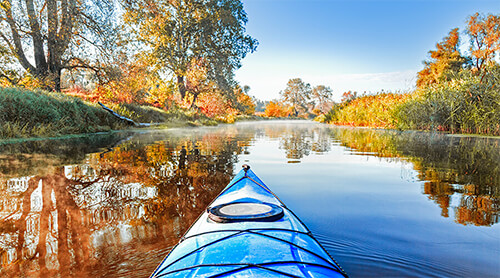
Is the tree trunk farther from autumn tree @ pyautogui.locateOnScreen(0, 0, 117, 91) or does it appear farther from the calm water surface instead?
the calm water surface

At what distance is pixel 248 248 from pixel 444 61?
31737mm

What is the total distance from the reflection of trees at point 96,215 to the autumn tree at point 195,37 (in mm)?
15444

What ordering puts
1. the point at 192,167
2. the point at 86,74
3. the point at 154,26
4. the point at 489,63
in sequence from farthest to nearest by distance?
the point at 154,26 < the point at 86,74 < the point at 489,63 < the point at 192,167

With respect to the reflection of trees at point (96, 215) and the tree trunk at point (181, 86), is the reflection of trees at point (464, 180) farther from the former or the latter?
the tree trunk at point (181, 86)

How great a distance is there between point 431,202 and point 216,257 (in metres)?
2.40

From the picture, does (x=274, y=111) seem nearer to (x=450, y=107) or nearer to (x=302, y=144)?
(x=450, y=107)

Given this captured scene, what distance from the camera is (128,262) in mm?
1519

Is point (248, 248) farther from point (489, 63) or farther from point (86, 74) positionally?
point (86, 74)

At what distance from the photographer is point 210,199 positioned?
259 cm

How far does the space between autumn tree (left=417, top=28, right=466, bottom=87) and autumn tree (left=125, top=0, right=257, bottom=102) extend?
19096mm

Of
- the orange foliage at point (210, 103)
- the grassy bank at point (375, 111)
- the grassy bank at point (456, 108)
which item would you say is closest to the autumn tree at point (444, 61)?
the grassy bank at point (375, 111)

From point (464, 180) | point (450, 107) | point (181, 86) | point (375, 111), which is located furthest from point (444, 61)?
point (464, 180)

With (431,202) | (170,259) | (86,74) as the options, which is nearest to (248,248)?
(170,259)

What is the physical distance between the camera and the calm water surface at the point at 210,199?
1.52 m
